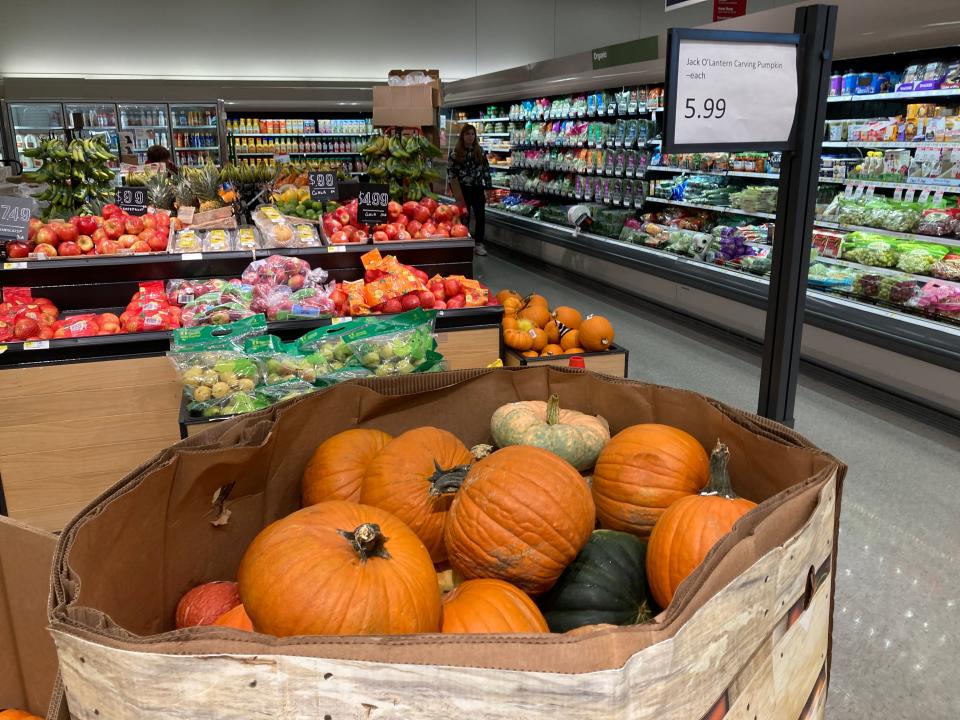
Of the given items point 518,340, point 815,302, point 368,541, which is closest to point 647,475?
point 368,541

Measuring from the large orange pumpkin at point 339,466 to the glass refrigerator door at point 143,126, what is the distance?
10.4m

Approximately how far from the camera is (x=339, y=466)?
1.33m

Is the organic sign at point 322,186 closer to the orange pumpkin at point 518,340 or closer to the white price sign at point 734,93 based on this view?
the orange pumpkin at point 518,340

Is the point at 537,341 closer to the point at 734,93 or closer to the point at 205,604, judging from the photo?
the point at 734,93

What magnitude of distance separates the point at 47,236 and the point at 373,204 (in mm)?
1681

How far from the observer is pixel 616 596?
1134 mm

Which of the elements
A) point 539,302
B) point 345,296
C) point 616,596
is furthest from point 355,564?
point 539,302

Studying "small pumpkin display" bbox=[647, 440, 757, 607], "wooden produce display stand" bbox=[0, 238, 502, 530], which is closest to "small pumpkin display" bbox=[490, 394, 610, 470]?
"small pumpkin display" bbox=[647, 440, 757, 607]

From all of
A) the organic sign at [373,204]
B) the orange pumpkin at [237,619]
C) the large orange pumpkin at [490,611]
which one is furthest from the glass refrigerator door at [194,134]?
the large orange pumpkin at [490,611]

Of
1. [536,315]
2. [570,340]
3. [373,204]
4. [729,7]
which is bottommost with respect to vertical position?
[570,340]

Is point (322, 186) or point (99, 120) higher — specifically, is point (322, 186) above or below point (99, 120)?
below

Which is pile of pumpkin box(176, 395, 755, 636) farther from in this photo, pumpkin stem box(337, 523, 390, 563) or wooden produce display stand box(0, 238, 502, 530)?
wooden produce display stand box(0, 238, 502, 530)

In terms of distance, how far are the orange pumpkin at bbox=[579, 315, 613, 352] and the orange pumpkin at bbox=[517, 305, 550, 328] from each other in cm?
26

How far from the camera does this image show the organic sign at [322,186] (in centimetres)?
468
